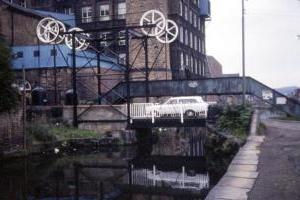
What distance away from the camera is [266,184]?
9.00 m

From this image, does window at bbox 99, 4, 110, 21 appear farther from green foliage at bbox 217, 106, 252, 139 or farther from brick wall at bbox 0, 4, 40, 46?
green foliage at bbox 217, 106, 252, 139

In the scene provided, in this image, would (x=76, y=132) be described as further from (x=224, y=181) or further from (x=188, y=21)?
(x=188, y=21)

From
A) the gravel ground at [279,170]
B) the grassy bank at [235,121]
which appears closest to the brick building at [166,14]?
the grassy bank at [235,121]

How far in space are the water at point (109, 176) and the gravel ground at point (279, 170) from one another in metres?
2.31

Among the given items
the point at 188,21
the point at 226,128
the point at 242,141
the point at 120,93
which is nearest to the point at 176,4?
the point at 188,21

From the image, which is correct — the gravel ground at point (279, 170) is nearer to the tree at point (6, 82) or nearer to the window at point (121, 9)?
the tree at point (6, 82)

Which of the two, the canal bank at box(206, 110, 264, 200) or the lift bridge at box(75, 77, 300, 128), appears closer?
the canal bank at box(206, 110, 264, 200)

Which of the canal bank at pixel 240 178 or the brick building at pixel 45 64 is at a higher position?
the brick building at pixel 45 64

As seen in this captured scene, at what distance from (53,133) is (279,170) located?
17.4m

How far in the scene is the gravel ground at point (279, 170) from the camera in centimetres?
820

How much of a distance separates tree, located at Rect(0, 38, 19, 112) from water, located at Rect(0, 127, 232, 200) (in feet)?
8.42

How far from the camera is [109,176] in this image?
56.3ft

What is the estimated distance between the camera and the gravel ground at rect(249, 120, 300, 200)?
8201 mm

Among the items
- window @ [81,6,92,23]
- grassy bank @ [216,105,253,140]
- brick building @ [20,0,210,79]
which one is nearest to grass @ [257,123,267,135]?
grassy bank @ [216,105,253,140]
